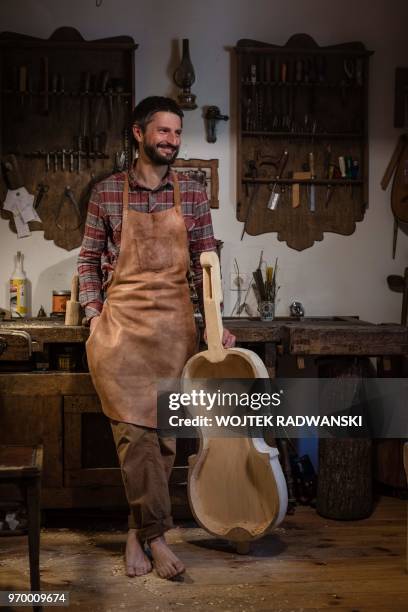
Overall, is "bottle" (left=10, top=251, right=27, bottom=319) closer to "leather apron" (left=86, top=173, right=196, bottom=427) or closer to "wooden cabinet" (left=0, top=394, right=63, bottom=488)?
"wooden cabinet" (left=0, top=394, right=63, bottom=488)

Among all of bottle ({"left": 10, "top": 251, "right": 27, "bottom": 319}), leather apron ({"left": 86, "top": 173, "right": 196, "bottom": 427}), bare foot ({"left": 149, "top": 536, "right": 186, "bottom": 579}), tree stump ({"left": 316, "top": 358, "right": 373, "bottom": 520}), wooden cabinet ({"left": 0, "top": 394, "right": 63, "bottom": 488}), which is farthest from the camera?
bottle ({"left": 10, "top": 251, "right": 27, "bottom": 319})

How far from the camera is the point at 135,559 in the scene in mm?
2982

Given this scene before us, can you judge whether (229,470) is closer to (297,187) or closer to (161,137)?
(161,137)

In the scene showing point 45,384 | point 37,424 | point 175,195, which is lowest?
point 37,424

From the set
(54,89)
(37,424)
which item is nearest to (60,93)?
(54,89)

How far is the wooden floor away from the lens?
2.69m

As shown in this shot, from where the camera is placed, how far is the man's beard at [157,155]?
10.0 feet

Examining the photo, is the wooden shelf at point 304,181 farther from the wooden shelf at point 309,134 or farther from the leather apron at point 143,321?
the leather apron at point 143,321

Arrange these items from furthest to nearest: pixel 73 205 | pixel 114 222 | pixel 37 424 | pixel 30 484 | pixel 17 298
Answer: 1. pixel 73 205
2. pixel 17 298
3. pixel 37 424
4. pixel 114 222
5. pixel 30 484

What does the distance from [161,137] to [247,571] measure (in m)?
1.85

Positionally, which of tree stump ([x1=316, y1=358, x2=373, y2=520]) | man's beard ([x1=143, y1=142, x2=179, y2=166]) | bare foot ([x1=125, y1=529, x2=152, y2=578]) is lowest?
bare foot ([x1=125, y1=529, x2=152, y2=578])

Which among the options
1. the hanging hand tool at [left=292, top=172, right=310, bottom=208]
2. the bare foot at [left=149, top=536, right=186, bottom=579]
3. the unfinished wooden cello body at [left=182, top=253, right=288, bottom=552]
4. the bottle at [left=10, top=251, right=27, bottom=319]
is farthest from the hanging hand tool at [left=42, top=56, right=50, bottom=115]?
the bare foot at [left=149, top=536, right=186, bottom=579]

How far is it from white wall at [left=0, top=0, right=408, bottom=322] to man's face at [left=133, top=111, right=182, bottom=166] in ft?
3.92

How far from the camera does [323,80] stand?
427cm
